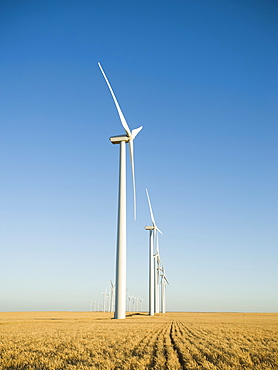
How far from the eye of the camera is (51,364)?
38.8 ft

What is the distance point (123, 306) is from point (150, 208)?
109ft

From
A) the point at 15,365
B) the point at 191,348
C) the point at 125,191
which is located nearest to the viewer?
the point at 15,365

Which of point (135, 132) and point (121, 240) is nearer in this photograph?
point (121, 240)

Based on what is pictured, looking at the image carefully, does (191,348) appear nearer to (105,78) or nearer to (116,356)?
(116,356)

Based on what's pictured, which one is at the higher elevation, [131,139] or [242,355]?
[131,139]

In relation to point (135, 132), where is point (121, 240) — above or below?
below

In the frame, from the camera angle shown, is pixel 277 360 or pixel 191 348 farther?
pixel 191 348

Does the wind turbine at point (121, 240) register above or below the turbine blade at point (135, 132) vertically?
below

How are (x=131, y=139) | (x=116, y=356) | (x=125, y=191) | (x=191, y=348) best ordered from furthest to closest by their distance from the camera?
(x=131, y=139) → (x=125, y=191) → (x=191, y=348) → (x=116, y=356)

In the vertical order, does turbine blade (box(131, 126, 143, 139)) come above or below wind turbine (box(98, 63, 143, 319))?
above

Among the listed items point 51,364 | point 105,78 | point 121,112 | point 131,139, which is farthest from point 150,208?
point 51,364

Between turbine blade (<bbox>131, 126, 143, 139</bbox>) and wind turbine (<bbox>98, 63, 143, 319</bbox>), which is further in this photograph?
turbine blade (<bbox>131, 126, 143, 139</bbox>)

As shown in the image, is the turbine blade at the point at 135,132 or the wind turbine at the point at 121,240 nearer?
the wind turbine at the point at 121,240

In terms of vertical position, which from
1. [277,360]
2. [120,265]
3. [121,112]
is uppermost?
[121,112]
